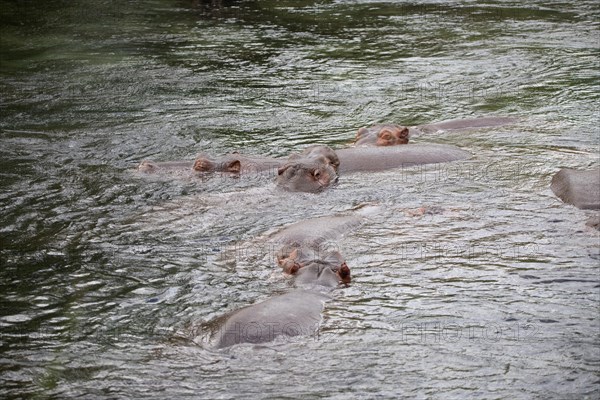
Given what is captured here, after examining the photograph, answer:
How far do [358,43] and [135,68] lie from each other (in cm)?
303

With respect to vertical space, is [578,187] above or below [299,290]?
above

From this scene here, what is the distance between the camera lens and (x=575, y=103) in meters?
10.6

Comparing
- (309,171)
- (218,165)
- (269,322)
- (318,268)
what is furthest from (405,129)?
(269,322)

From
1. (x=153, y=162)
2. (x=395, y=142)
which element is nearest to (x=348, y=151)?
(x=395, y=142)

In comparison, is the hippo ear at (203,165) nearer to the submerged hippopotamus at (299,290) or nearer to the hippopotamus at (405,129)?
the hippopotamus at (405,129)

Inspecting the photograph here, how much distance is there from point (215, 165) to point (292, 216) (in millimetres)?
1277

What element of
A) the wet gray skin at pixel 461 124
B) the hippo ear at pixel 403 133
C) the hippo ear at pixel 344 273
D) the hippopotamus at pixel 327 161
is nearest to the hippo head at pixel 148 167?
the hippopotamus at pixel 327 161

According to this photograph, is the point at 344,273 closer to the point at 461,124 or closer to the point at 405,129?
the point at 405,129

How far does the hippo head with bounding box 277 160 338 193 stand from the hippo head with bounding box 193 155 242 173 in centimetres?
44

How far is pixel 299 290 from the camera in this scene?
231 inches

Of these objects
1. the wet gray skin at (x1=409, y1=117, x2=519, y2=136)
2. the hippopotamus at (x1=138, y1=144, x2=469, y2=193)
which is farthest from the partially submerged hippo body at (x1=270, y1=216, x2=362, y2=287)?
the wet gray skin at (x1=409, y1=117, x2=519, y2=136)

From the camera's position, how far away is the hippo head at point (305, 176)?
8156 mm

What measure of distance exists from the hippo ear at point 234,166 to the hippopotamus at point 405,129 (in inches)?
46.1

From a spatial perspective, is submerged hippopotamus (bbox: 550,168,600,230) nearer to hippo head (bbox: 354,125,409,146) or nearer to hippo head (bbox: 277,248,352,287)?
hippo head (bbox: 354,125,409,146)
